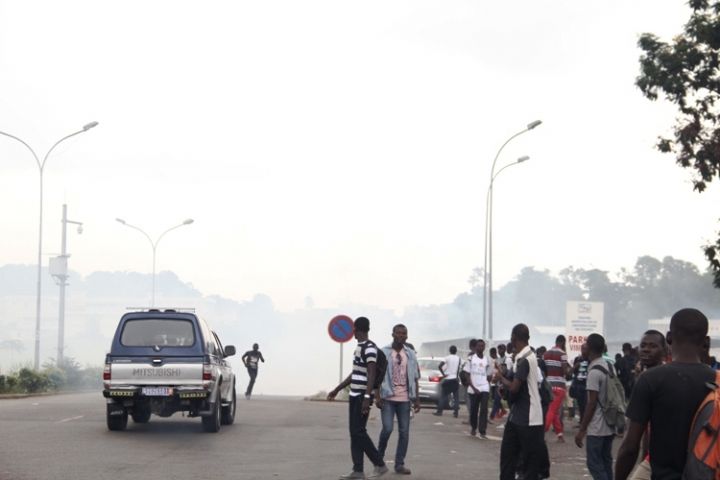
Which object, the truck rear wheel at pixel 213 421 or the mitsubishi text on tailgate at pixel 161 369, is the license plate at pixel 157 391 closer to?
the mitsubishi text on tailgate at pixel 161 369

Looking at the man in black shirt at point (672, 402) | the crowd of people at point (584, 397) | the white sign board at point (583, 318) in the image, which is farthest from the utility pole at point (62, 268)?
the man in black shirt at point (672, 402)

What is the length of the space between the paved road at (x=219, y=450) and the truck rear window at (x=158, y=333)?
1.48 meters

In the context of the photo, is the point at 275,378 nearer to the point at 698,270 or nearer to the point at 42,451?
the point at 698,270

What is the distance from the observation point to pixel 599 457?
1169 centimetres

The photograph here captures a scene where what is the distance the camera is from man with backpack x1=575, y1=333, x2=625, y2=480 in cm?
1155

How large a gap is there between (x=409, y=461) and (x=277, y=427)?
6.11 m

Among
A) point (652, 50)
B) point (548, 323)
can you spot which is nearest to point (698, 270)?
point (548, 323)

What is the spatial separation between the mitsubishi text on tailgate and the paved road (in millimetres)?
473

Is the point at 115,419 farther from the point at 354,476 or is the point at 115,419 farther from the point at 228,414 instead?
the point at 354,476

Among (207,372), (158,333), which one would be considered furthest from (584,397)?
(158,333)

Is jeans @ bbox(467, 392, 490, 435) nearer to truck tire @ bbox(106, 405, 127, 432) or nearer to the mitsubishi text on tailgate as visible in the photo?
the mitsubishi text on tailgate

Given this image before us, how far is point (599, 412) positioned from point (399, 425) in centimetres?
410

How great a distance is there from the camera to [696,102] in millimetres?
25344

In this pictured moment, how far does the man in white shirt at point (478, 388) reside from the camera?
72.3 ft
